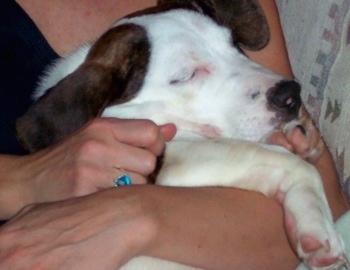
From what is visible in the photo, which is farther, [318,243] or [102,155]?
[102,155]

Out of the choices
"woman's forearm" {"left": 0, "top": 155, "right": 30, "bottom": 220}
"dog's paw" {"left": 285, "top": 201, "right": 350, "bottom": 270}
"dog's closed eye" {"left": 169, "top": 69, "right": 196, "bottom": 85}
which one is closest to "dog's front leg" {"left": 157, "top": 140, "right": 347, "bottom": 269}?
"dog's paw" {"left": 285, "top": 201, "right": 350, "bottom": 270}

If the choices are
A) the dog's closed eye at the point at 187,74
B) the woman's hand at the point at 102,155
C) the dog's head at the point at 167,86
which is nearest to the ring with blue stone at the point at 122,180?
the woman's hand at the point at 102,155

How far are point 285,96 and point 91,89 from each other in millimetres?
375

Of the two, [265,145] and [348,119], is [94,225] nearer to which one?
[265,145]

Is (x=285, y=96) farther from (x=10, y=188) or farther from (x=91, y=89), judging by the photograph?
(x=10, y=188)

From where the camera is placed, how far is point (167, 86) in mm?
1797

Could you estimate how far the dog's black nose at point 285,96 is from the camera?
5.66 feet

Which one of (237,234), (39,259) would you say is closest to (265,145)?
(237,234)

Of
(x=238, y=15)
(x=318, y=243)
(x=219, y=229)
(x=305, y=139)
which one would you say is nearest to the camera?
(x=318, y=243)

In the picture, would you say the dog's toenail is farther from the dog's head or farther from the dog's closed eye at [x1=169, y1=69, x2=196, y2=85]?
the dog's closed eye at [x1=169, y1=69, x2=196, y2=85]

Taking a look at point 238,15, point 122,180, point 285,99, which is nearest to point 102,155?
point 122,180

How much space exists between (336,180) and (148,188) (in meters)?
0.48

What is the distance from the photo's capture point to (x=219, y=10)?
1.95 metres

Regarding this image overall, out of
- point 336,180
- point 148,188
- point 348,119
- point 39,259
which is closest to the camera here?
point 39,259
